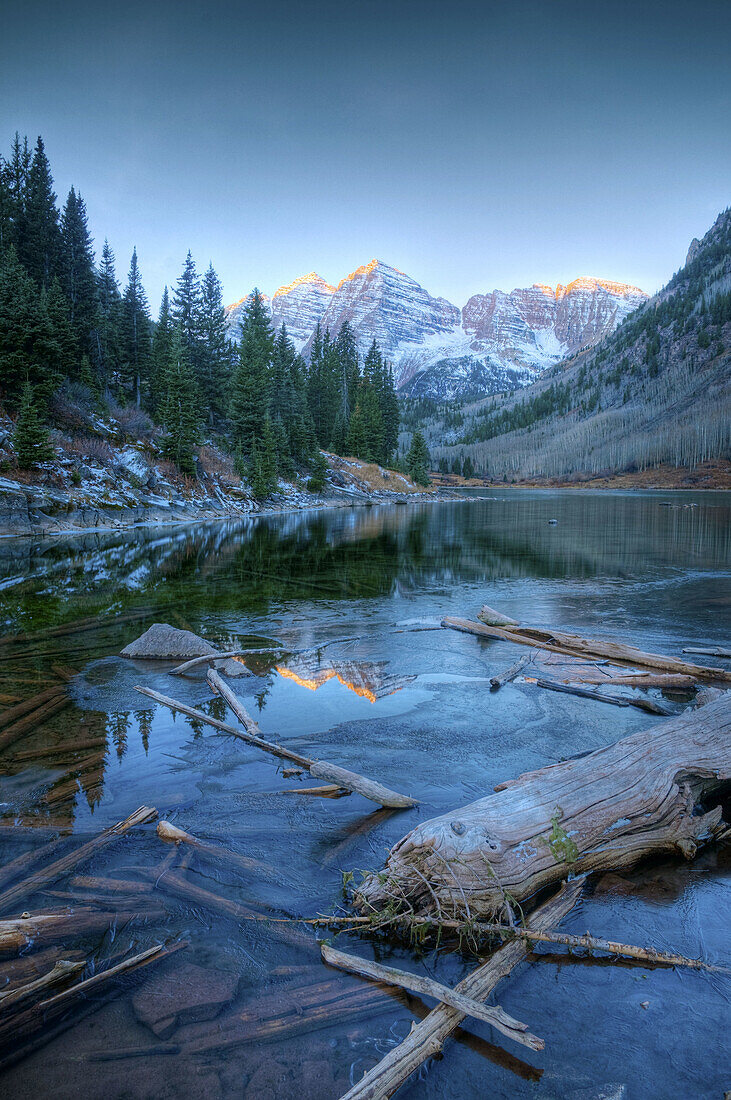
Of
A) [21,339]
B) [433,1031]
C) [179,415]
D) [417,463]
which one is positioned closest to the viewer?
[433,1031]

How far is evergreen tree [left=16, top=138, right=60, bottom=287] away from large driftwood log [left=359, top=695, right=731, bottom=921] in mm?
60902

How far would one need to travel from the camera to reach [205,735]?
8.26 m

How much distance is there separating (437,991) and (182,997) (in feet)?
5.80

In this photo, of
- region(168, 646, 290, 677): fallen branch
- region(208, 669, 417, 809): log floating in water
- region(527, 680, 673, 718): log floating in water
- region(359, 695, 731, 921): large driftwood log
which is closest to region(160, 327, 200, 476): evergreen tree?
region(168, 646, 290, 677): fallen branch

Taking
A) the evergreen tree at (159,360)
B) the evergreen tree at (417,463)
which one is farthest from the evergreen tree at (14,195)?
the evergreen tree at (417,463)

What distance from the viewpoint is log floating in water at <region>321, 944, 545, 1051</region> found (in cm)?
337

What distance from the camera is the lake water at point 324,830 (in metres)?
3.46

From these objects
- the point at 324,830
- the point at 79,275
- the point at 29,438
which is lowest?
the point at 324,830

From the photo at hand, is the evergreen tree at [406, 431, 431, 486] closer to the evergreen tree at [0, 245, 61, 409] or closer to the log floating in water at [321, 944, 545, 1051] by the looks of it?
the evergreen tree at [0, 245, 61, 409]

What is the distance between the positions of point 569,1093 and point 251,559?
83.7 ft

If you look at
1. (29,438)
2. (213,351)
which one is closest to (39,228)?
(213,351)

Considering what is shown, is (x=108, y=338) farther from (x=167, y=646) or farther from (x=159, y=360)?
(x=167, y=646)

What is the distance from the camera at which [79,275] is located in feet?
192

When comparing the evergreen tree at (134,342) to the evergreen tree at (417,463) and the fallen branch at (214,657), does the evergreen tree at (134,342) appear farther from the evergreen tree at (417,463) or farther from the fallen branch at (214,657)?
the evergreen tree at (417,463)
